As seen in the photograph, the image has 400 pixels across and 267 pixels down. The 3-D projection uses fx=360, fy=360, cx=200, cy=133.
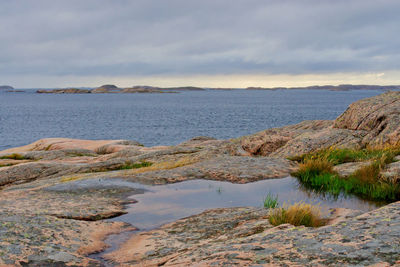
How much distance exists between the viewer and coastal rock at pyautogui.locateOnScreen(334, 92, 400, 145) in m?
18.2

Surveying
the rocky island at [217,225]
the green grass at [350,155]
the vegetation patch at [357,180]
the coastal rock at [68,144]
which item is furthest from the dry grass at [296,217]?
the coastal rock at [68,144]

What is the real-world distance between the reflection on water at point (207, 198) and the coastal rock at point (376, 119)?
7944 millimetres

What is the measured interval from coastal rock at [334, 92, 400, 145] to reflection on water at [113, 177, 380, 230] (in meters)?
7.94

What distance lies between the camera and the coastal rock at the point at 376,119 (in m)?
18.2

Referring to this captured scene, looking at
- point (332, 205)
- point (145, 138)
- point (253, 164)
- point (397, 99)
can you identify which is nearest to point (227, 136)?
point (145, 138)

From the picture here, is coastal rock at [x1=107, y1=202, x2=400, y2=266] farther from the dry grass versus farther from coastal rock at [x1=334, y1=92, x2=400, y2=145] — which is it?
coastal rock at [x1=334, y1=92, x2=400, y2=145]

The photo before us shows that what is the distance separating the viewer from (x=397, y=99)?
68.8ft

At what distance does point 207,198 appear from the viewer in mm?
10883

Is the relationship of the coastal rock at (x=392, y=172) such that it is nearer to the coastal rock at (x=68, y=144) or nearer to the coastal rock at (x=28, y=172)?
the coastal rock at (x=28, y=172)

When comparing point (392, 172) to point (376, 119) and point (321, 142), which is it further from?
point (376, 119)

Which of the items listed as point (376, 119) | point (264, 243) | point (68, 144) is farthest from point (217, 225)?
point (68, 144)

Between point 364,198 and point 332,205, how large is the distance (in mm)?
1322

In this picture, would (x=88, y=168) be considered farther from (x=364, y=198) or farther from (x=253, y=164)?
(x=364, y=198)

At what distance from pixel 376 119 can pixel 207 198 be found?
13.4 m
